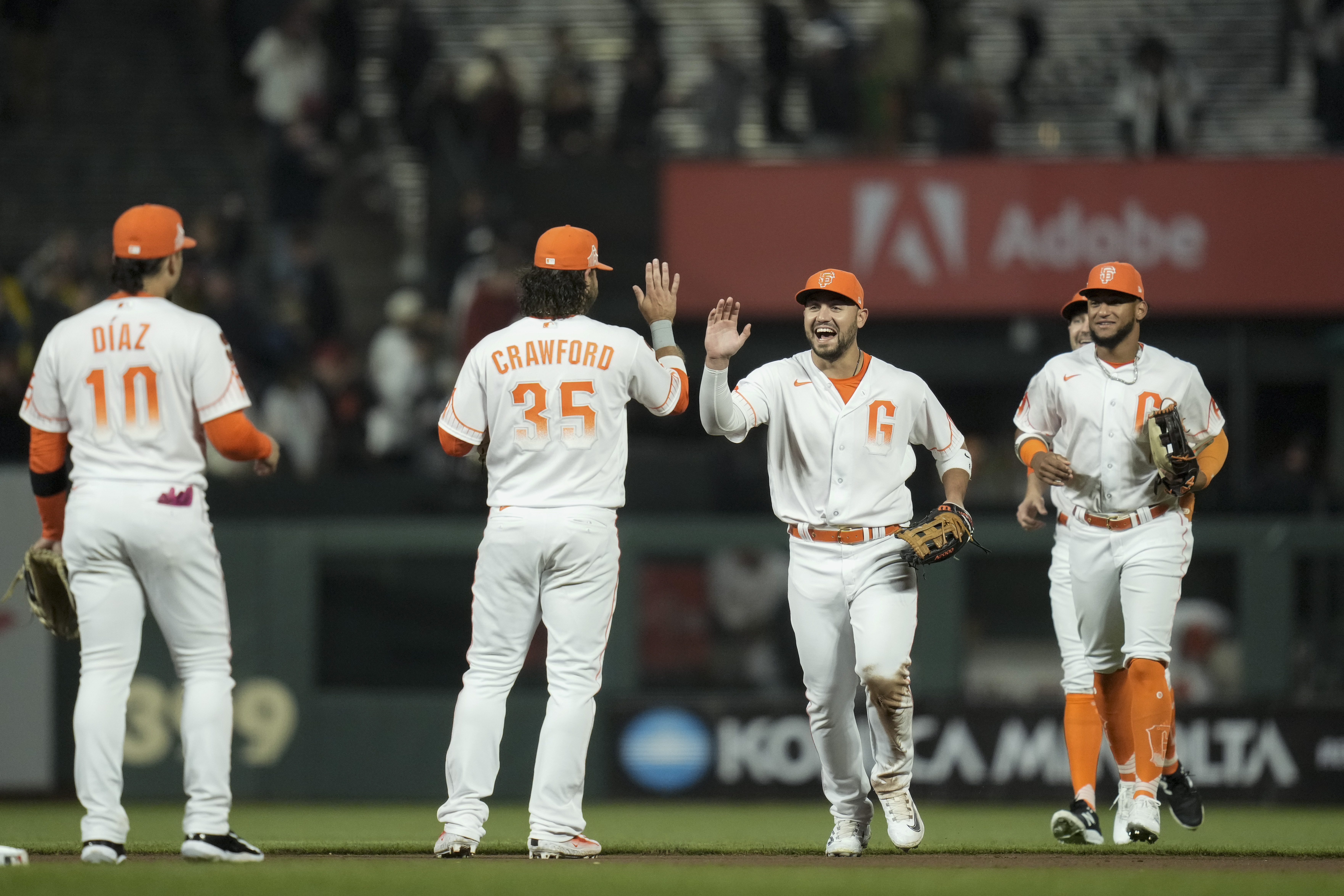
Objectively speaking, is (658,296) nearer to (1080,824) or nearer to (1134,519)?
(1134,519)

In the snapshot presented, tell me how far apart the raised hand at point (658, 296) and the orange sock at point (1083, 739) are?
7.93 ft

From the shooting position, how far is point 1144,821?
7266 millimetres

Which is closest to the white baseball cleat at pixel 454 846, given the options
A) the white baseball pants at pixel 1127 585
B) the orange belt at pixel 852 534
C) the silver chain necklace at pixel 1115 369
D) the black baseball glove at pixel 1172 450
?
the orange belt at pixel 852 534

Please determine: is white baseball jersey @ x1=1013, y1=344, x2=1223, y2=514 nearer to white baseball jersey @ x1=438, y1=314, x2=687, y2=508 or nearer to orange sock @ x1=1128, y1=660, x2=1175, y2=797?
orange sock @ x1=1128, y1=660, x2=1175, y2=797

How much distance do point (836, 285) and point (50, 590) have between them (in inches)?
126

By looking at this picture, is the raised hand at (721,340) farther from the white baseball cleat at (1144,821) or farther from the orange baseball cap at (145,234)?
the white baseball cleat at (1144,821)

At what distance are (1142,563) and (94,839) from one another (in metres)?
4.16

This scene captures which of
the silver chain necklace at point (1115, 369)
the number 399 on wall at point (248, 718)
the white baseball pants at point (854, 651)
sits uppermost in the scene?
the silver chain necklace at point (1115, 369)

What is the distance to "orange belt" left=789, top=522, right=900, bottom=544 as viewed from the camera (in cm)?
704

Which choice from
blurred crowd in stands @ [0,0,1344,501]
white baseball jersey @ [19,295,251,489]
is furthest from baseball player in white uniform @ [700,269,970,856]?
blurred crowd in stands @ [0,0,1344,501]

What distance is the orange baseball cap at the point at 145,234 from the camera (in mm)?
6430

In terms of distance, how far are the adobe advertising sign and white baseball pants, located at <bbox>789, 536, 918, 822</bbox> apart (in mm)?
6674

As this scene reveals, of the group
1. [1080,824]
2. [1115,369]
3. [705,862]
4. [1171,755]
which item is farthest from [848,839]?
[1115,369]

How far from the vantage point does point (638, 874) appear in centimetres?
602
